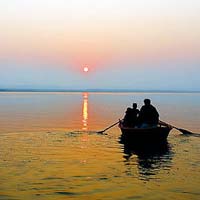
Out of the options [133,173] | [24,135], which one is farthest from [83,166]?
[24,135]

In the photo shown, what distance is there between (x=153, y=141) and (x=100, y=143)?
3.35 m

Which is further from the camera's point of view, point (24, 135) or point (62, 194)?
point (24, 135)

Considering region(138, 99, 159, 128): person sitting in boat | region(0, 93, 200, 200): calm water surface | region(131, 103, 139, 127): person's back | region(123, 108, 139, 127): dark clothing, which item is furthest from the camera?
region(123, 108, 139, 127): dark clothing

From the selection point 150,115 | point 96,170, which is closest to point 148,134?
point 150,115

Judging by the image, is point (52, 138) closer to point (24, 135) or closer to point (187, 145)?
point (24, 135)

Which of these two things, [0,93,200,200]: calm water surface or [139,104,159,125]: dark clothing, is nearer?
[0,93,200,200]: calm water surface

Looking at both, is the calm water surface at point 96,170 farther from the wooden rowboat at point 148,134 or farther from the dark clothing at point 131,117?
the dark clothing at point 131,117

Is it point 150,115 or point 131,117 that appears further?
point 131,117

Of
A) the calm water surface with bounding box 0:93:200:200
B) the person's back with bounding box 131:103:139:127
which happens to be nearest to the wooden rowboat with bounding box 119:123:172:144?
the calm water surface with bounding box 0:93:200:200

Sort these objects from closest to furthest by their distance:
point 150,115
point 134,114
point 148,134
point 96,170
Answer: point 96,170, point 148,134, point 150,115, point 134,114

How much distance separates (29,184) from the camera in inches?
564

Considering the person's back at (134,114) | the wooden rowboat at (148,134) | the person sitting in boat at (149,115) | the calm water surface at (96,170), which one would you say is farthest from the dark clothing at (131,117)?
the calm water surface at (96,170)

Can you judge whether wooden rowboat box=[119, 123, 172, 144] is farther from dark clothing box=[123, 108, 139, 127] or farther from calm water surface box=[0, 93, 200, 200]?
dark clothing box=[123, 108, 139, 127]

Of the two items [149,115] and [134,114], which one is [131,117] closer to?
[134,114]
